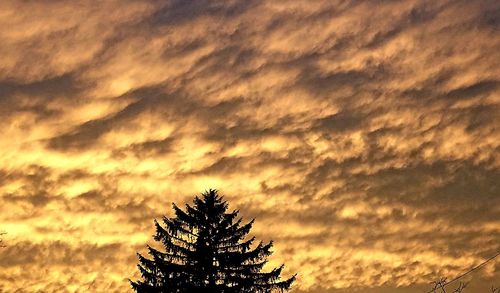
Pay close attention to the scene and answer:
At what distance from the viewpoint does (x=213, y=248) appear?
109ft

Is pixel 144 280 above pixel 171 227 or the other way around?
the other way around


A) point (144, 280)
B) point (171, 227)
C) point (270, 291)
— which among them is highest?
point (171, 227)

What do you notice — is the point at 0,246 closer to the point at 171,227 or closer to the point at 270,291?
the point at 171,227

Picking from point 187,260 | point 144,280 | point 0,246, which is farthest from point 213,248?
point 0,246

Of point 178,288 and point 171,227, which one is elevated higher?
point 171,227

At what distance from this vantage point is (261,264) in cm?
3425

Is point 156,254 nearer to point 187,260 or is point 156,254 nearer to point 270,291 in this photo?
point 187,260

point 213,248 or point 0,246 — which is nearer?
point 0,246

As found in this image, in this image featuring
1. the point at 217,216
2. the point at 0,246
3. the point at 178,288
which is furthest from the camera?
the point at 217,216

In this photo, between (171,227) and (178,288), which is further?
(171,227)

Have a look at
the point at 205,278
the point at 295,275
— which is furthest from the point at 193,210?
the point at 295,275

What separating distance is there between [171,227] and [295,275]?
21.1 feet

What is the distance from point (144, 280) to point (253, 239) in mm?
5485

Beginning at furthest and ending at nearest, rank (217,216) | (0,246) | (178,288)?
(217,216) → (178,288) → (0,246)
